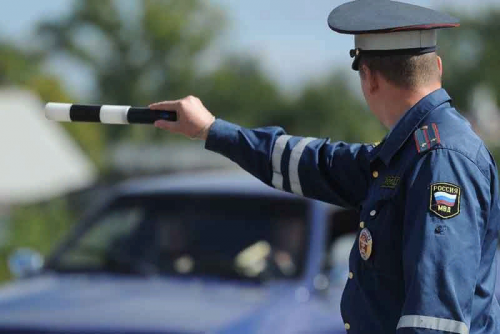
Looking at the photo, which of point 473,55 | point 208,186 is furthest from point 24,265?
point 473,55

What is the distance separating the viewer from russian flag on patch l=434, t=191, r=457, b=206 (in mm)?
2404

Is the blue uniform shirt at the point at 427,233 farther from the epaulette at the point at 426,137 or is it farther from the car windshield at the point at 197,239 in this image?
the car windshield at the point at 197,239

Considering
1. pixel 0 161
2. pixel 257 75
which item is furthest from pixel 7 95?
pixel 257 75

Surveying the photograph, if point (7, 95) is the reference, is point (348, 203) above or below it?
below

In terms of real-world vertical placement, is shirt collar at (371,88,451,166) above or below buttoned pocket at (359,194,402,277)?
above

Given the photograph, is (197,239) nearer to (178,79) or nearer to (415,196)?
(415,196)

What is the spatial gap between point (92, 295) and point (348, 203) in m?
2.33

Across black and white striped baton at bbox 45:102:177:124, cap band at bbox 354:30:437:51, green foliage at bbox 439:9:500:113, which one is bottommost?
black and white striped baton at bbox 45:102:177:124

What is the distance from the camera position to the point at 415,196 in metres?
2.48

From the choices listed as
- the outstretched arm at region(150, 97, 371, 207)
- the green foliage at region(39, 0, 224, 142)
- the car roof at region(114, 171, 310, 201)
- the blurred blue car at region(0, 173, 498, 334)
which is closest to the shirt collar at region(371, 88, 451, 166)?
the outstretched arm at region(150, 97, 371, 207)

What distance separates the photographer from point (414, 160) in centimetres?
255

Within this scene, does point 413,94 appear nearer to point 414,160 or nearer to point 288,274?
point 414,160

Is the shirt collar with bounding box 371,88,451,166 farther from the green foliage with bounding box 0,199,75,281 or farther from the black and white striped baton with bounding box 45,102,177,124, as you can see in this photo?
the green foliage with bounding box 0,199,75,281

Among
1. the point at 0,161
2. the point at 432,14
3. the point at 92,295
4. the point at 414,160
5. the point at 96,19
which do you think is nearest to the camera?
the point at 414,160
